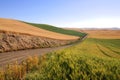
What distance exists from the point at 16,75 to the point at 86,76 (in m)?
5.58

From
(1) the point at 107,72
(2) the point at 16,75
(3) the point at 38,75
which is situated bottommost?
(2) the point at 16,75

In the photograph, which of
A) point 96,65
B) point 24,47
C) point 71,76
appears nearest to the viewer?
point 71,76

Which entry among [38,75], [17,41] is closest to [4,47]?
[17,41]

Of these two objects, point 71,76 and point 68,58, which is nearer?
point 71,76

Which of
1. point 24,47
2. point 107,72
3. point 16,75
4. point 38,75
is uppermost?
point 107,72

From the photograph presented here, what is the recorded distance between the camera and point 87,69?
7164mm

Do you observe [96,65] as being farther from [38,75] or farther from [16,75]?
[16,75]

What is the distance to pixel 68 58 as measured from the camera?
755 centimetres

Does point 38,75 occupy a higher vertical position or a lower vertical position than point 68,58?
lower

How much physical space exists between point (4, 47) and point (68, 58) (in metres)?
27.1

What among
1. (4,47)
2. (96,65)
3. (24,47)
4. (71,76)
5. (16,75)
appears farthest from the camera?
(24,47)

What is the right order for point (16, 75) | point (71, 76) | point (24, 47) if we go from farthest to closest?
1. point (24, 47)
2. point (16, 75)
3. point (71, 76)

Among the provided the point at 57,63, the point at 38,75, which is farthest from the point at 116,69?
the point at 38,75

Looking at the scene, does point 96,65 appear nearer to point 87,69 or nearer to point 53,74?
point 87,69
